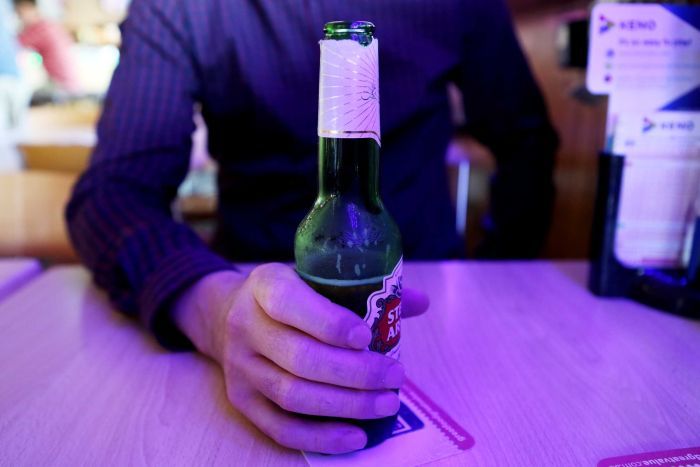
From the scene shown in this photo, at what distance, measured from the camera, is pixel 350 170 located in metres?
0.43

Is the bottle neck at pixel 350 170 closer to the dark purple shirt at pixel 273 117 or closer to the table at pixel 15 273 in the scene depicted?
the dark purple shirt at pixel 273 117

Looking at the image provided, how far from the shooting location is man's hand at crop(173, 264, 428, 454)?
0.39 m

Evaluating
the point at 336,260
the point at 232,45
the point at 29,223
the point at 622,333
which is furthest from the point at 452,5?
the point at 29,223

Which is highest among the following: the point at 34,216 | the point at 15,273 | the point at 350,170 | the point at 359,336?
the point at 350,170

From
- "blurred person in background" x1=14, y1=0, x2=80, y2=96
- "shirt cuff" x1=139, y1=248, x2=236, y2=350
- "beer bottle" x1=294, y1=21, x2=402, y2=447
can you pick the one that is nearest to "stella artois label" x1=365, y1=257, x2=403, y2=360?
"beer bottle" x1=294, y1=21, x2=402, y2=447

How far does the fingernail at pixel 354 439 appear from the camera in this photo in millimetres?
411

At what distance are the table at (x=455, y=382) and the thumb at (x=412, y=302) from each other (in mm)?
82

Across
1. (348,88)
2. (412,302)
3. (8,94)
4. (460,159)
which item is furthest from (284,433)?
(8,94)

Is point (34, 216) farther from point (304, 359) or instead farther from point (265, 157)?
point (304, 359)

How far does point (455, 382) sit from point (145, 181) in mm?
520

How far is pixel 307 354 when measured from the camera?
1.32 ft

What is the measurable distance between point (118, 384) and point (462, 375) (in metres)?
0.33

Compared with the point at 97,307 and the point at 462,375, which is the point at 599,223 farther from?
the point at 97,307

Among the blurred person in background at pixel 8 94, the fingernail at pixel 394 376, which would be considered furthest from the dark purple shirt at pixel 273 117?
the blurred person in background at pixel 8 94
